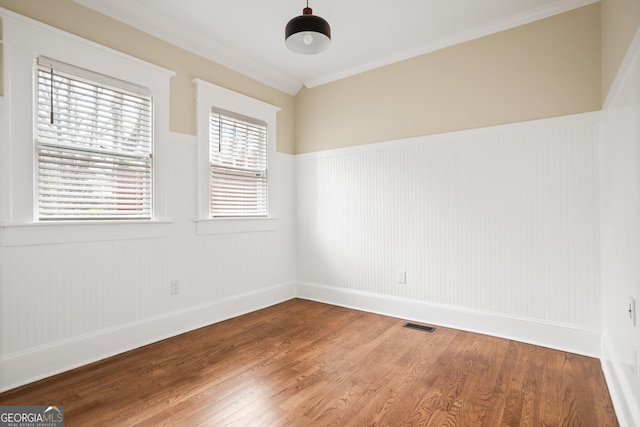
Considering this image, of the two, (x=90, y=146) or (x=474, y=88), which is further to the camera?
(x=474, y=88)

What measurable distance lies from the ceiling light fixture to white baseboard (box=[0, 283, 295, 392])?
2.48m

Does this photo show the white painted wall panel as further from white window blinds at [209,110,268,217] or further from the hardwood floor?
white window blinds at [209,110,268,217]

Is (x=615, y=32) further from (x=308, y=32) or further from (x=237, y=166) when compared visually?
(x=237, y=166)

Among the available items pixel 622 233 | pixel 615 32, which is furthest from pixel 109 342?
pixel 615 32

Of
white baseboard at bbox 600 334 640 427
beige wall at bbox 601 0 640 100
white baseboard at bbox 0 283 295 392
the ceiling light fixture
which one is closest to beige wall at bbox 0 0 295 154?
the ceiling light fixture

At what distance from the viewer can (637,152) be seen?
1488 mm

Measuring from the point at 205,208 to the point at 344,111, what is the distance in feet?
6.38

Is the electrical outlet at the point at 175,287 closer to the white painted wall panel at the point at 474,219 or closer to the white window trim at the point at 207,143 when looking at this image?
the white window trim at the point at 207,143

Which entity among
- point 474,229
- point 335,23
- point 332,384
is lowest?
point 332,384

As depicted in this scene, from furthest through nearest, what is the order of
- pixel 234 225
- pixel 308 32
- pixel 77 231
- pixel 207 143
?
pixel 234 225 < pixel 207 143 < pixel 77 231 < pixel 308 32

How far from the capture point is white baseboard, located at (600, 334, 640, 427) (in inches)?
61.5

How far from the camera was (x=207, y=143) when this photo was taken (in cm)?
Result: 334

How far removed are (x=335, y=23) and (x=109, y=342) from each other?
10.5 feet

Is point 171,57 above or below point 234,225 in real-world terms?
above
